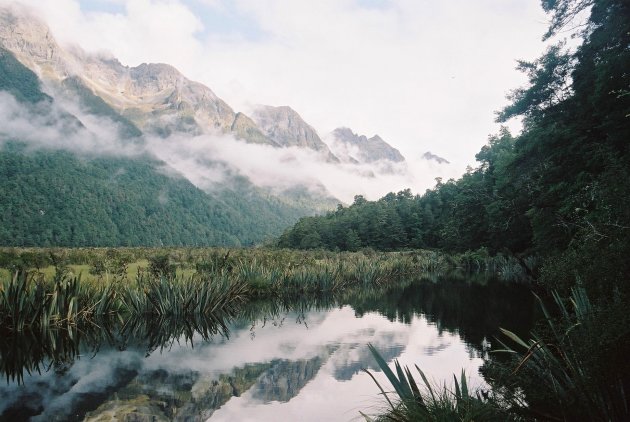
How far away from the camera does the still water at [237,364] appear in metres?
8.32

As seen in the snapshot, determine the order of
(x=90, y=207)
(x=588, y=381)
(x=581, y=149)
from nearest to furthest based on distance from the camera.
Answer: (x=588, y=381) → (x=581, y=149) → (x=90, y=207)

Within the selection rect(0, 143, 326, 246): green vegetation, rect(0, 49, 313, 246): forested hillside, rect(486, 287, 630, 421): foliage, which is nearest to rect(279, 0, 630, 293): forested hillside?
rect(486, 287, 630, 421): foliage

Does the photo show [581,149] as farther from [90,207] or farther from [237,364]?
[90,207]

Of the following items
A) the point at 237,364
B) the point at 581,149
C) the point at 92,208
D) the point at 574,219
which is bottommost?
the point at 237,364

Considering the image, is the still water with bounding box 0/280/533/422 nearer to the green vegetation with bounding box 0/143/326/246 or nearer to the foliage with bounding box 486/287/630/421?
the foliage with bounding box 486/287/630/421

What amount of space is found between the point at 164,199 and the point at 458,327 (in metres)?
176

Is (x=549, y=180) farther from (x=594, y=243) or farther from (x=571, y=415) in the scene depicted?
(x=571, y=415)

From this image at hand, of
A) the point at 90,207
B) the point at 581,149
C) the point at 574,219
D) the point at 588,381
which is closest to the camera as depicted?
the point at 588,381

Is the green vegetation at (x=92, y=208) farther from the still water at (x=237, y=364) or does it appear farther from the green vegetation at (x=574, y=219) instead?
the green vegetation at (x=574, y=219)

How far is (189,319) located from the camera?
17656 mm

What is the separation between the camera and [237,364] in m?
11.5

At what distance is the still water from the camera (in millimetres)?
8320

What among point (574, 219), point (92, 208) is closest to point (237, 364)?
point (574, 219)

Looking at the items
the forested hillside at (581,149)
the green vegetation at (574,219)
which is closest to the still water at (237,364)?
the green vegetation at (574,219)
